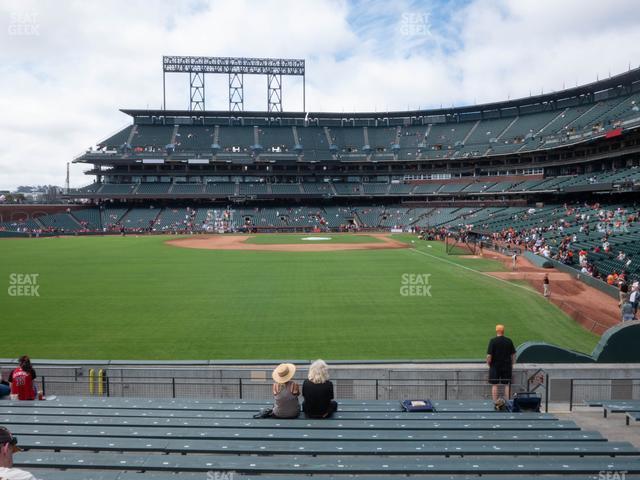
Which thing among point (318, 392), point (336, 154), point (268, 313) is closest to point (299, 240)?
point (336, 154)

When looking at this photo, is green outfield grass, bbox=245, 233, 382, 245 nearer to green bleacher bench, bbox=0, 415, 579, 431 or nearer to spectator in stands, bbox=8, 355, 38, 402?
spectator in stands, bbox=8, 355, 38, 402

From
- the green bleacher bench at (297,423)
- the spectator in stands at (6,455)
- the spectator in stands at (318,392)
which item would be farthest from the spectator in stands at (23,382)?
the spectator in stands at (6,455)

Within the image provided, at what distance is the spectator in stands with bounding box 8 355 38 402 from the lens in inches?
379

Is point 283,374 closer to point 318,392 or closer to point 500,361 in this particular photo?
point 318,392

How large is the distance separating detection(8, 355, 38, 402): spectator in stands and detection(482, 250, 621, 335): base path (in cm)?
1979

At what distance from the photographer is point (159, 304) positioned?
23953 mm

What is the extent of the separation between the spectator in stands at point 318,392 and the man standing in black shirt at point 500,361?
451 cm

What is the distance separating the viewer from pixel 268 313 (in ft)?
71.8

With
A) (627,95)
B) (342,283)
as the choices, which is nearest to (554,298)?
(342,283)

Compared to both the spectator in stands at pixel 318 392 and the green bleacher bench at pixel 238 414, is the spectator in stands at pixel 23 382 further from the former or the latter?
the spectator in stands at pixel 318 392

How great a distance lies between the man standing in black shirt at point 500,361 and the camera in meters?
10.4

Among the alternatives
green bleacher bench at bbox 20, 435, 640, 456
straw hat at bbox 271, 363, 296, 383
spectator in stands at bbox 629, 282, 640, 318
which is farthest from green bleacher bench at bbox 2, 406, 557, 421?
spectator in stands at bbox 629, 282, 640, 318

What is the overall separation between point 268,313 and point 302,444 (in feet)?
50.3

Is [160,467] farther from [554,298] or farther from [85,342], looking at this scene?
[554,298]
